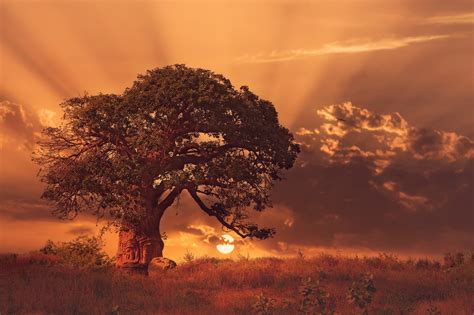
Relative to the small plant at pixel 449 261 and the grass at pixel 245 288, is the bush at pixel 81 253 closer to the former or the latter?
the grass at pixel 245 288

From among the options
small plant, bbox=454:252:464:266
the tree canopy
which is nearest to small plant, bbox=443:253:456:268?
small plant, bbox=454:252:464:266

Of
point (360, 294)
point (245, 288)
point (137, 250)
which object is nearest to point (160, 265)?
point (137, 250)

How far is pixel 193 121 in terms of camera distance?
30.1m

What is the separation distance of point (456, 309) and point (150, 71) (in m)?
16.6

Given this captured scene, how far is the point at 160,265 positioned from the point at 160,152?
5396 mm

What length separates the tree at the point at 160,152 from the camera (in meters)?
28.6

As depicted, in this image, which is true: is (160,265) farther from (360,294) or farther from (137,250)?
(360,294)

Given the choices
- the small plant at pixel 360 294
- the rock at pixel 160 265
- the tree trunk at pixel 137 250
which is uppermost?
the tree trunk at pixel 137 250

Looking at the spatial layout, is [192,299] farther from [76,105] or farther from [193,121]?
[76,105]

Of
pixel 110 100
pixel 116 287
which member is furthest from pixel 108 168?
pixel 116 287

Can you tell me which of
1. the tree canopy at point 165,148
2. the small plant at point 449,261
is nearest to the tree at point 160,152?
the tree canopy at point 165,148

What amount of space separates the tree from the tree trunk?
5 centimetres

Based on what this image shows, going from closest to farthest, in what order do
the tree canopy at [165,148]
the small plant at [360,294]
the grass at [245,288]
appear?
the small plant at [360,294]
the grass at [245,288]
the tree canopy at [165,148]

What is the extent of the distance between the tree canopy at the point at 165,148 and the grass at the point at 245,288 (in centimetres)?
341
